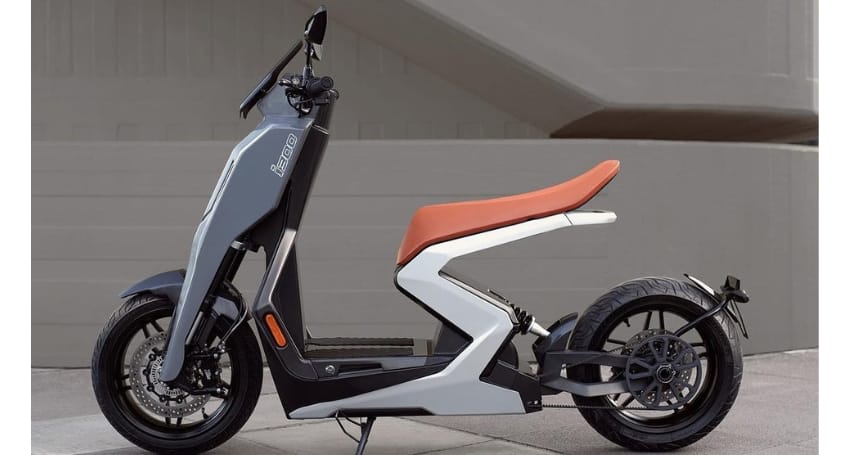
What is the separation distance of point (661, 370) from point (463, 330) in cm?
74

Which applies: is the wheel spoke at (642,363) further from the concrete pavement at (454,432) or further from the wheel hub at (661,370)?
the concrete pavement at (454,432)

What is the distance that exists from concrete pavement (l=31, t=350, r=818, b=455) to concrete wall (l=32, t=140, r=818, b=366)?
3.24 ft

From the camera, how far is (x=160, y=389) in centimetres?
341

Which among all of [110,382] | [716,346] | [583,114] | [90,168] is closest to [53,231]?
[90,168]

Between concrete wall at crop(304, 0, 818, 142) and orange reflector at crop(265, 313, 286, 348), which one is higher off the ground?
concrete wall at crop(304, 0, 818, 142)

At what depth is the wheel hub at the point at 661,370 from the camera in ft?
11.2

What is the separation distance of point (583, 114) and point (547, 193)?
99.6 inches

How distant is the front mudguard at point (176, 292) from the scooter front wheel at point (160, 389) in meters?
0.03

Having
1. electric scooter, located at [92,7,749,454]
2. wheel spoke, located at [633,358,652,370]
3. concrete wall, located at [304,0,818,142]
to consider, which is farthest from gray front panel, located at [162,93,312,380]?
concrete wall, located at [304,0,818,142]

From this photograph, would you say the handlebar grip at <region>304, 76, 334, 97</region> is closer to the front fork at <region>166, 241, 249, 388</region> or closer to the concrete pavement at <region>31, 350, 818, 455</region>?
the front fork at <region>166, 241, 249, 388</region>

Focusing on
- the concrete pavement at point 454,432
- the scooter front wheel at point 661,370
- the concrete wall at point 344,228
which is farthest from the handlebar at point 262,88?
the concrete wall at point 344,228

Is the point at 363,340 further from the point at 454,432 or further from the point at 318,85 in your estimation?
the point at 318,85

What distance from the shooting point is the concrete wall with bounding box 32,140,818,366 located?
569cm

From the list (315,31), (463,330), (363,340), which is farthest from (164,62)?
(463,330)
